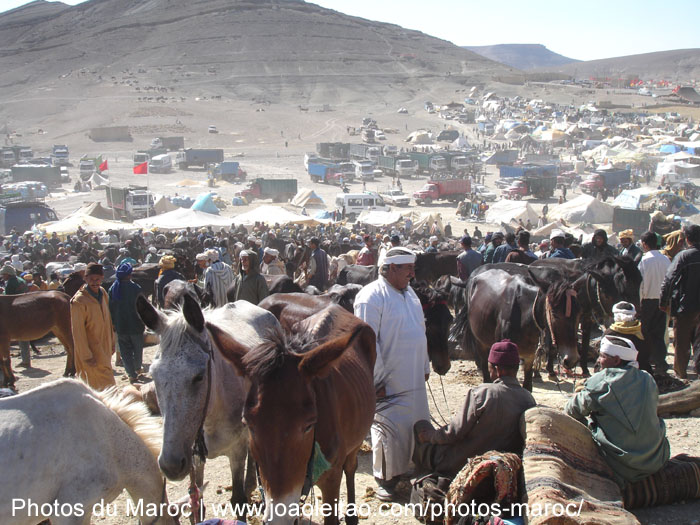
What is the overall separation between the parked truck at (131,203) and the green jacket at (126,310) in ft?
90.2

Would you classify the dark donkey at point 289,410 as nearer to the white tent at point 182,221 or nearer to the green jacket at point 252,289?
the green jacket at point 252,289

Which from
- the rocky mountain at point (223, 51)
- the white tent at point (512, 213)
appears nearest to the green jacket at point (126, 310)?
the white tent at point (512, 213)

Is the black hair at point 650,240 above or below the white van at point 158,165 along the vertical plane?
above

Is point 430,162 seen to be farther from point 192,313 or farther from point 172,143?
point 192,313

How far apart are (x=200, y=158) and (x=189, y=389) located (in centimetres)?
6051

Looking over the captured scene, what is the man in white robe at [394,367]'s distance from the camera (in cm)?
462

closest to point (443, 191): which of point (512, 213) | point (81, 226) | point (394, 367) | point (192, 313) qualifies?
point (512, 213)

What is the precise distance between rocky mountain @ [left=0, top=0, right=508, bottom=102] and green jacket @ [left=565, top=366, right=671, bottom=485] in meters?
111

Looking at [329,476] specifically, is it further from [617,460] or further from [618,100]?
[618,100]

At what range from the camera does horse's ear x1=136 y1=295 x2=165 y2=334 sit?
3330mm

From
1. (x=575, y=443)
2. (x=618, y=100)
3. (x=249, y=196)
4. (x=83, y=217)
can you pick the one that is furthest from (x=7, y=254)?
(x=618, y=100)

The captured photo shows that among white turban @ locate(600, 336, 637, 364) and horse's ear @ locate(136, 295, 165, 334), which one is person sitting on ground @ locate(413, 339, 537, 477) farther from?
horse's ear @ locate(136, 295, 165, 334)

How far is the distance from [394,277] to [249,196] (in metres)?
44.1

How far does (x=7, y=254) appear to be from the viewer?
21.6 m
